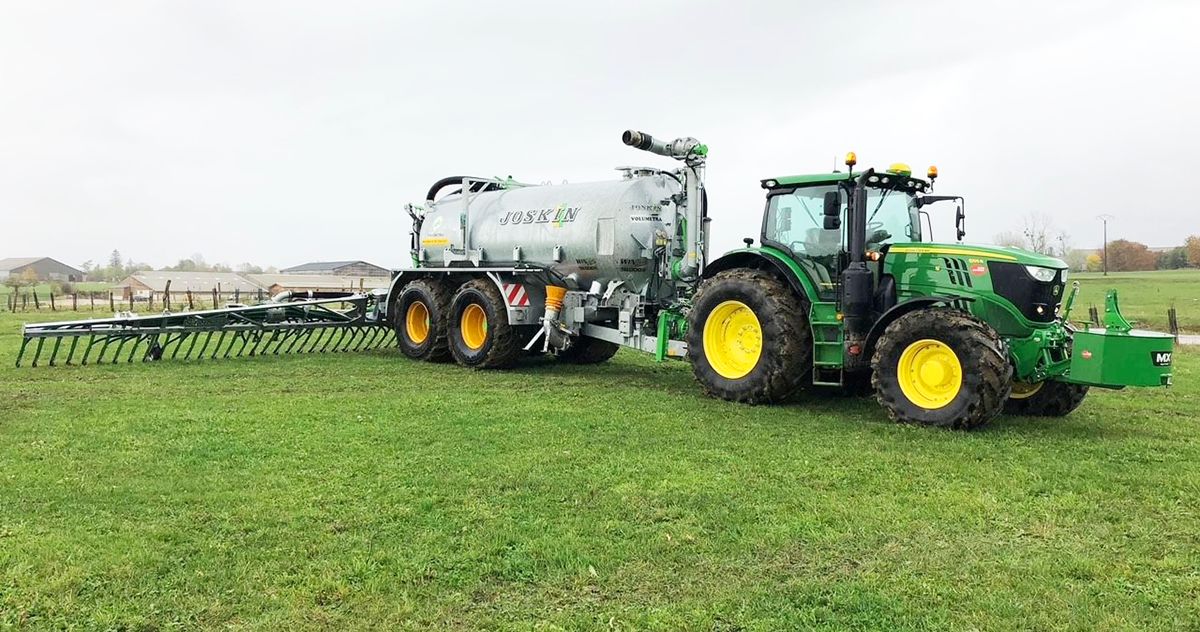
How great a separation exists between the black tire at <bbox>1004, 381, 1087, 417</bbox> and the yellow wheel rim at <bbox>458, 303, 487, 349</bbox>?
811cm

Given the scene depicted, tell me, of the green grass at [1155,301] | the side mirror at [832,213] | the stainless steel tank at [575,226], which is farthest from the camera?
the green grass at [1155,301]

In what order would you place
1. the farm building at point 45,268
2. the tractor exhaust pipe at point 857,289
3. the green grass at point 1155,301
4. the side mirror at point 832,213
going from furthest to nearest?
the farm building at point 45,268 → the green grass at point 1155,301 → the side mirror at point 832,213 → the tractor exhaust pipe at point 857,289

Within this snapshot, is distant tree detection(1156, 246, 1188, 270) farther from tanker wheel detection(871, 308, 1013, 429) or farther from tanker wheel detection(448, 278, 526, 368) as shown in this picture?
tanker wheel detection(871, 308, 1013, 429)

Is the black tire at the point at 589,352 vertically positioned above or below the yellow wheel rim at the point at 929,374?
below

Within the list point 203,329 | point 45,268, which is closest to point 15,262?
point 45,268

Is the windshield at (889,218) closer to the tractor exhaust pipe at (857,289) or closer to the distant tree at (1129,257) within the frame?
the tractor exhaust pipe at (857,289)

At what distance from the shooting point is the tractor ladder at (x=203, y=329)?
13375 mm

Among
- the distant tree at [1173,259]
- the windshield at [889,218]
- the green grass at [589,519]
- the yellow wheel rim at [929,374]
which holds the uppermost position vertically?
the distant tree at [1173,259]

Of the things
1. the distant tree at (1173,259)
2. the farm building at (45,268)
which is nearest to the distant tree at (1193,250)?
the distant tree at (1173,259)

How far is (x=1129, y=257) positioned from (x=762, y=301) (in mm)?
83004

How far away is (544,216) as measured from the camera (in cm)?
1333

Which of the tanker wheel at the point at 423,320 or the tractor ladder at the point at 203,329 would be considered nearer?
the tractor ladder at the point at 203,329

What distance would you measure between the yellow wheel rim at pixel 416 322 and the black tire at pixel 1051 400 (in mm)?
9539

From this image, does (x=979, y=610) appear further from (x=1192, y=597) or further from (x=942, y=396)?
(x=942, y=396)
